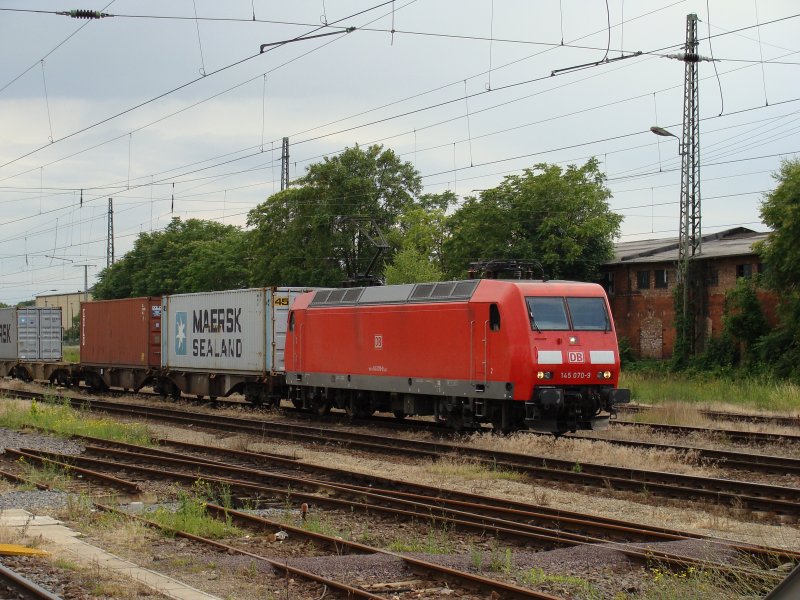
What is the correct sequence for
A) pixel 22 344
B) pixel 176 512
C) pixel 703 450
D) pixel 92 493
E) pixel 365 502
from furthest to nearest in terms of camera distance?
1. pixel 22 344
2. pixel 703 450
3. pixel 92 493
4. pixel 365 502
5. pixel 176 512

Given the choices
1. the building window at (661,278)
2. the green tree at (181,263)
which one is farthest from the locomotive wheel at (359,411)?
the green tree at (181,263)

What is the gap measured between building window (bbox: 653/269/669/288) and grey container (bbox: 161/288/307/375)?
24.5 m

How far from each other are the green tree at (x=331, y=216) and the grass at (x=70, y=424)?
3117 centimetres

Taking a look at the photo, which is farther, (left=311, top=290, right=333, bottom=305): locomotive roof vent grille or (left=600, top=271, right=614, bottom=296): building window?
(left=600, top=271, right=614, bottom=296): building window

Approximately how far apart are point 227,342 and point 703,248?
27477mm

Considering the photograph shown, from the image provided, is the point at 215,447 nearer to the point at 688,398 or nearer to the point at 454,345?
Answer: the point at 454,345

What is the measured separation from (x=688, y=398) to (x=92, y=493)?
20.3m

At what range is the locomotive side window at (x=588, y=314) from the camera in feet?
61.6

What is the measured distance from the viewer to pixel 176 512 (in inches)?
461

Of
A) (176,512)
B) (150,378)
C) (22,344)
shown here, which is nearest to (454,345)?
(176,512)

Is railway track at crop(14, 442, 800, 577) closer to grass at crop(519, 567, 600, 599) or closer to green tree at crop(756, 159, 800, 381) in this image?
grass at crop(519, 567, 600, 599)

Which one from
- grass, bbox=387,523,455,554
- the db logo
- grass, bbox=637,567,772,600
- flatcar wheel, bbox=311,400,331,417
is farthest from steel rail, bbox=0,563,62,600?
flatcar wheel, bbox=311,400,331,417

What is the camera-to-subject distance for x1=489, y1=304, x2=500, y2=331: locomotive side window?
726 inches

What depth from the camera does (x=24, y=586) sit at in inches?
320
